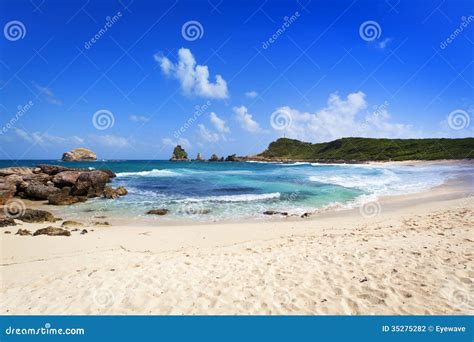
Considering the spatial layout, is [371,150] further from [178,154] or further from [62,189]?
[62,189]

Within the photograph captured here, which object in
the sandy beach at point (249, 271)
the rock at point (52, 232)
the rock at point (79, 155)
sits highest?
the rock at point (79, 155)

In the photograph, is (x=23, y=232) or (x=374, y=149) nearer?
(x=23, y=232)

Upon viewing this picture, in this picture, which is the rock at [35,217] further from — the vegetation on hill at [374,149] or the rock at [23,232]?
the vegetation on hill at [374,149]

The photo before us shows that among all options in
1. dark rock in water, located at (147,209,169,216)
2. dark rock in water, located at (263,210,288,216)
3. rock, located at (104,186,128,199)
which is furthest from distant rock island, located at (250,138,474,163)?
dark rock in water, located at (147,209,169,216)

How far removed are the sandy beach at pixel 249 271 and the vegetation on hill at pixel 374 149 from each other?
7768cm

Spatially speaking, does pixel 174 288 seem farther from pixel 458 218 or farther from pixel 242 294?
pixel 458 218

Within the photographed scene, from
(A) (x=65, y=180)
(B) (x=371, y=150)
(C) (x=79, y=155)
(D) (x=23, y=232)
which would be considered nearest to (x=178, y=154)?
(C) (x=79, y=155)

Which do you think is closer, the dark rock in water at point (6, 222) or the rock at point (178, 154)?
the dark rock in water at point (6, 222)

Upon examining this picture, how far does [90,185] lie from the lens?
22578 millimetres

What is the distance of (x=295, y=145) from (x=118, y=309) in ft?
495

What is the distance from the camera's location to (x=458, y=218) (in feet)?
36.1

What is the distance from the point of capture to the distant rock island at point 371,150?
81.1 meters

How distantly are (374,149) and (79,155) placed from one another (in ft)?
400

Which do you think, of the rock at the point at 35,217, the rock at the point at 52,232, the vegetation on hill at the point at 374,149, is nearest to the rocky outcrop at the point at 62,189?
the rock at the point at 35,217
